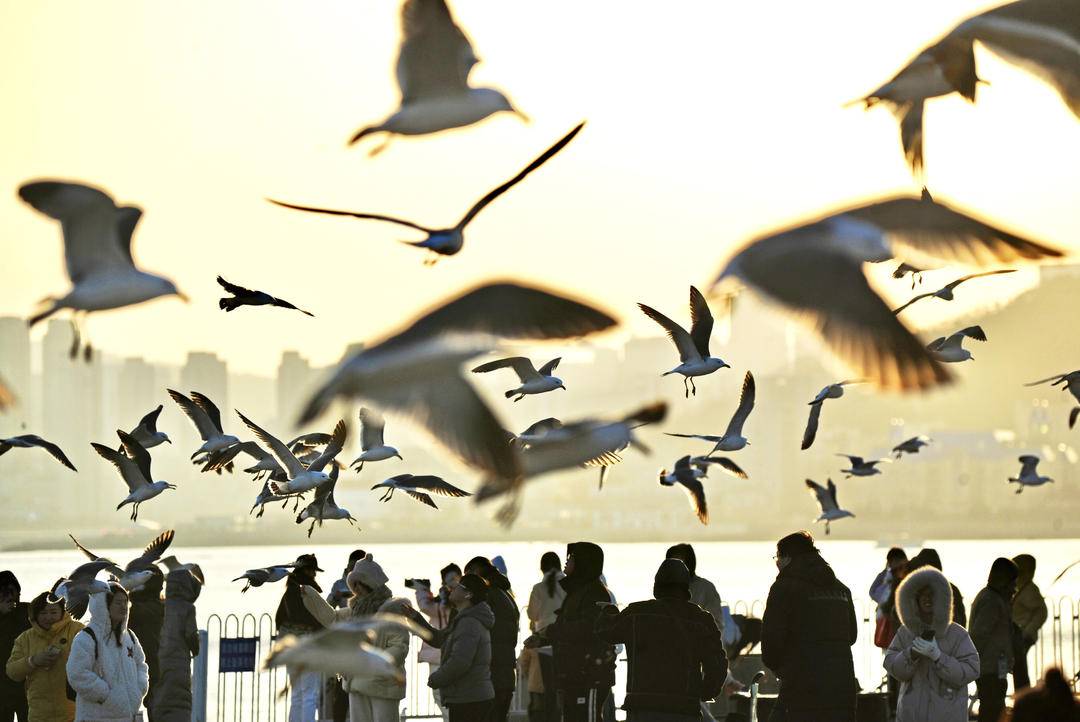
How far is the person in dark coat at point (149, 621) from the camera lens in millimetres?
10609

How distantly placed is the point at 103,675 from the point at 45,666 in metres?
0.62

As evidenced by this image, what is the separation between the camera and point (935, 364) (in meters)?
4.29

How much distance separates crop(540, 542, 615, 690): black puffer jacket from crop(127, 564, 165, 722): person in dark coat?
268 centimetres

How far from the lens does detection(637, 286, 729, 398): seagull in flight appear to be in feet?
36.6

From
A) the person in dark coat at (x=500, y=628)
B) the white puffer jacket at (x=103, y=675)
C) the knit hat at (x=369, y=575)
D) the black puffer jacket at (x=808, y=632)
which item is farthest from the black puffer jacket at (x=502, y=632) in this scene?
the black puffer jacket at (x=808, y=632)

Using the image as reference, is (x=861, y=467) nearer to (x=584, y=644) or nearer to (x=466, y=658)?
(x=584, y=644)

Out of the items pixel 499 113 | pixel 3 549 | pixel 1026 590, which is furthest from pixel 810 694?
pixel 3 549

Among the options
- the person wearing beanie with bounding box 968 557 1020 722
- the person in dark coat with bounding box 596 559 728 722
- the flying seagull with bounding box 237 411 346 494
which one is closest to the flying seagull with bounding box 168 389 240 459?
the flying seagull with bounding box 237 411 346 494

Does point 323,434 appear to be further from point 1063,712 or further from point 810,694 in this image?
point 1063,712

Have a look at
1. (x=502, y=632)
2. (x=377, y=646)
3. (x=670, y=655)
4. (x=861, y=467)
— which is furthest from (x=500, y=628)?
(x=861, y=467)

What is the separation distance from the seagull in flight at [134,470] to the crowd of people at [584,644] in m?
2.62

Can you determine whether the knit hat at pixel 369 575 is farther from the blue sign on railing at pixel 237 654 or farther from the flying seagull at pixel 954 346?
the flying seagull at pixel 954 346

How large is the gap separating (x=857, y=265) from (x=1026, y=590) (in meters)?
7.74

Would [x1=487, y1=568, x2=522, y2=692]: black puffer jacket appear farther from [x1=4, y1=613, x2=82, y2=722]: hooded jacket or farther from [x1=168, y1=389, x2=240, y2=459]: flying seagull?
[x1=168, y1=389, x2=240, y2=459]: flying seagull
